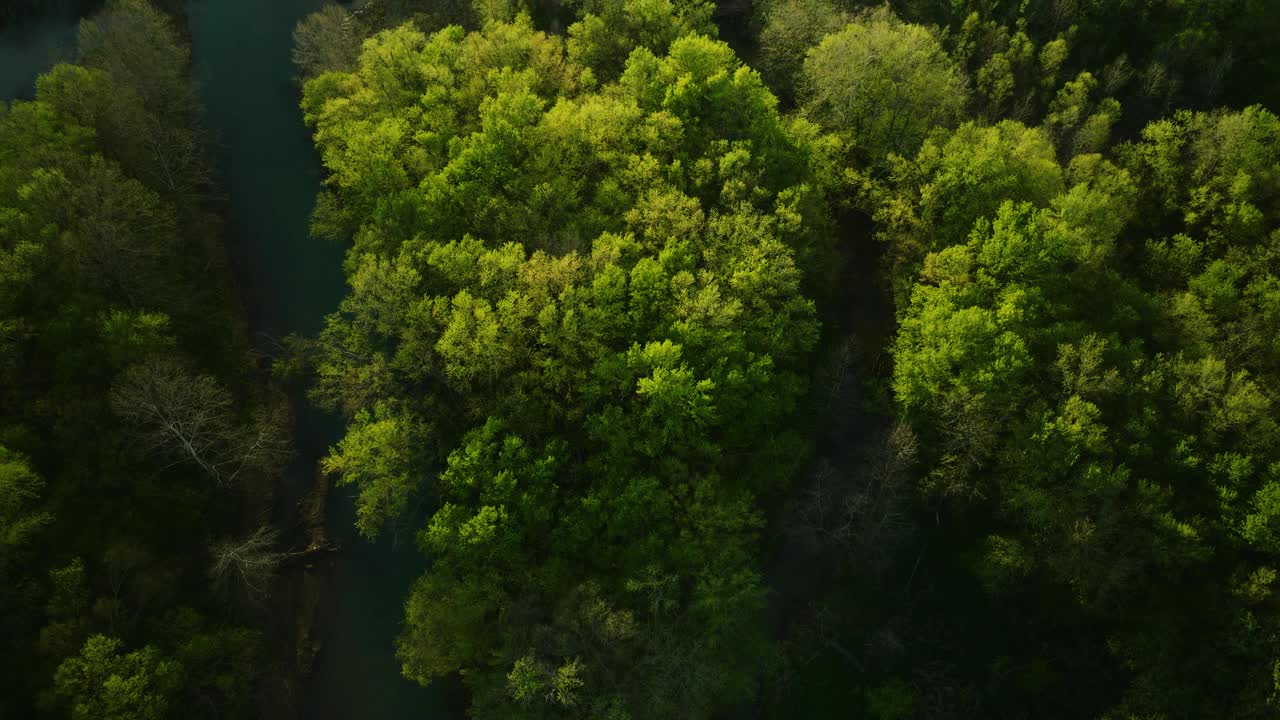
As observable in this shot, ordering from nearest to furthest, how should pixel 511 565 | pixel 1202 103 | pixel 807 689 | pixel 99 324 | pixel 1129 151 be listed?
pixel 511 565, pixel 99 324, pixel 807 689, pixel 1129 151, pixel 1202 103


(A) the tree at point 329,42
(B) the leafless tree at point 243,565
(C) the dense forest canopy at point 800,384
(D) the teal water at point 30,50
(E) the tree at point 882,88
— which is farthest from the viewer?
(D) the teal water at point 30,50

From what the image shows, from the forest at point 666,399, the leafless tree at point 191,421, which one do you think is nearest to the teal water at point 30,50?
the forest at point 666,399

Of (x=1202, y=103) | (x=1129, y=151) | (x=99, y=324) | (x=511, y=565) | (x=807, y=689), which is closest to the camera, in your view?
(x=511, y=565)

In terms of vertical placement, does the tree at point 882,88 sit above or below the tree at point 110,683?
above

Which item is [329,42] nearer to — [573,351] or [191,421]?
[191,421]

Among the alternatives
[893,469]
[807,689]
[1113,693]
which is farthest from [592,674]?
[1113,693]

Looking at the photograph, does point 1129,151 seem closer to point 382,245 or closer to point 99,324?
point 382,245

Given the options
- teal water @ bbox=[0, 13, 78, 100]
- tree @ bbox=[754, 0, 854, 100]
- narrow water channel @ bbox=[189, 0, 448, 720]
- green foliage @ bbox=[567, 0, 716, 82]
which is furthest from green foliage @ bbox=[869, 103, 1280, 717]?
teal water @ bbox=[0, 13, 78, 100]

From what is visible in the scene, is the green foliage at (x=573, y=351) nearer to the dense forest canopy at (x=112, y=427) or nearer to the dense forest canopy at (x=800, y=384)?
the dense forest canopy at (x=800, y=384)
